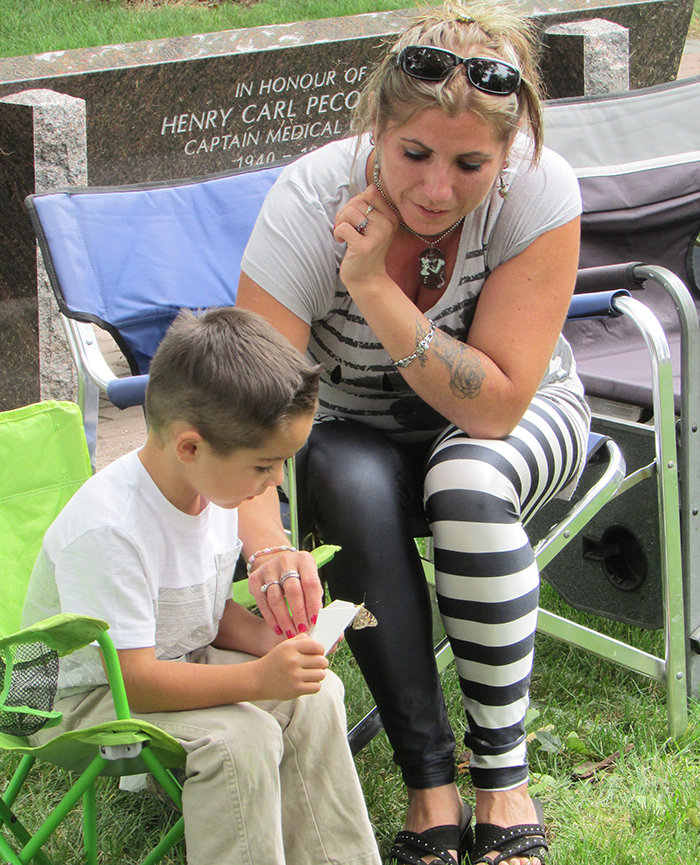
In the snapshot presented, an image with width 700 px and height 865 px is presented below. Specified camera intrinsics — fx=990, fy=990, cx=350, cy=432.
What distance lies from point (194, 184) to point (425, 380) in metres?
1.05

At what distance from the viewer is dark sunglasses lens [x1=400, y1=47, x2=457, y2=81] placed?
5.36ft

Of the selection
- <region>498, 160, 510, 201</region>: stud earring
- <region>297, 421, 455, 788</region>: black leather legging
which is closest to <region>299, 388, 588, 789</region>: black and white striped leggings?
<region>297, 421, 455, 788</region>: black leather legging

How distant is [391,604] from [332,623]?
0.24m

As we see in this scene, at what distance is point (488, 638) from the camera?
1705mm

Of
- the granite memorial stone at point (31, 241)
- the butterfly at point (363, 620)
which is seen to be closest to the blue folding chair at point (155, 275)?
the butterfly at point (363, 620)

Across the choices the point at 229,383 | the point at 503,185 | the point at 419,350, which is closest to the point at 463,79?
the point at 503,185

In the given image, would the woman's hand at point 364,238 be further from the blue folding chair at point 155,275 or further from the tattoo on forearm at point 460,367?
the blue folding chair at point 155,275

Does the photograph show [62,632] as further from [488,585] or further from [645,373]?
[645,373]

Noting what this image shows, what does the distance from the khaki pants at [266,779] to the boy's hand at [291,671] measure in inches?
2.4

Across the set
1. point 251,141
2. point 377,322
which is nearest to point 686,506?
point 377,322

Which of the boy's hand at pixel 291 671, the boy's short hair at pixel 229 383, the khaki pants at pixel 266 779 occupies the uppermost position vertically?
the boy's short hair at pixel 229 383

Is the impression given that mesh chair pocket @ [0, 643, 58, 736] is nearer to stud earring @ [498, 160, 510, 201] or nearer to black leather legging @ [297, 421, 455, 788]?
black leather legging @ [297, 421, 455, 788]

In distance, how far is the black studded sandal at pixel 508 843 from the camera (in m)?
1.67

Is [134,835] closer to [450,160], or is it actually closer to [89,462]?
[89,462]
